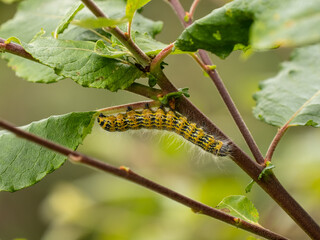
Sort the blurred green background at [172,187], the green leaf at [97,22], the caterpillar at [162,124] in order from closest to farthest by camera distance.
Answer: the green leaf at [97,22] < the caterpillar at [162,124] < the blurred green background at [172,187]

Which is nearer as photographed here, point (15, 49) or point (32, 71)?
point (15, 49)

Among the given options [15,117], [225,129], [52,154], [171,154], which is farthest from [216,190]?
[15,117]

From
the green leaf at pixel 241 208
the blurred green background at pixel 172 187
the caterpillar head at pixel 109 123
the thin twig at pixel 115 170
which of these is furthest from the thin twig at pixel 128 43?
the blurred green background at pixel 172 187

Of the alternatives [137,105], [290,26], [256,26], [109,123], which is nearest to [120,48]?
[137,105]

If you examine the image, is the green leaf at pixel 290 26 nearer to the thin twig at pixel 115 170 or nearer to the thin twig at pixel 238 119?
the thin twig at pixel 115 170

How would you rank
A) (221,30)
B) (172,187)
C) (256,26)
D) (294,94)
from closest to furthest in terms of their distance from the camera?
(256,26) → (221,30) → (294,94) → (172,187)

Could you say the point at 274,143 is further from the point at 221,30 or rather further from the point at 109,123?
the point at 109,123

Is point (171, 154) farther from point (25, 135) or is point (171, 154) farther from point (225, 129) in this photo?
point (25, 135)
